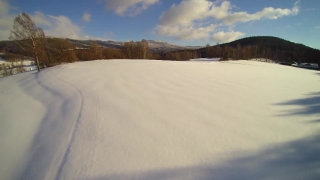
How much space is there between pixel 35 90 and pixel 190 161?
5894 millimetres

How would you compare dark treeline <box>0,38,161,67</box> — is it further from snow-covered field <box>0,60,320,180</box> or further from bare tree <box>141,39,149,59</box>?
snow-covered field <box>0,60,320,180</box>

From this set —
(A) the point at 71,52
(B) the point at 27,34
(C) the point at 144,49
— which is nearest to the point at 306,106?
(B) the point at 27,34

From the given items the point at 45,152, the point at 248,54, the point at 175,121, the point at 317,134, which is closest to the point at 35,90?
the point at 45,152

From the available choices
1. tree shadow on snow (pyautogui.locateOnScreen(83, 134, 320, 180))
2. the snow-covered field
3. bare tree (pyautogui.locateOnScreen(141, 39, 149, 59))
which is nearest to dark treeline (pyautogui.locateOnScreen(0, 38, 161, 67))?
bare tree (pyautogui.locateOnScreen(141, 39, 149, 59))

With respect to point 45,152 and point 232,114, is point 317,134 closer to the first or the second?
point 232,114

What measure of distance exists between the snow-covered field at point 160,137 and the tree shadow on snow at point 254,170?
1cm

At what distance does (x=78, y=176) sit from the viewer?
5.48ft

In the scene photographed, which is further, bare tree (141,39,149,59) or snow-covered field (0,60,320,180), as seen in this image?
bare tree (141,39,149,59)

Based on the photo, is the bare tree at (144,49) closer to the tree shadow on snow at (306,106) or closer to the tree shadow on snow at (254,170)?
the tree shadow on snow at (306,106)

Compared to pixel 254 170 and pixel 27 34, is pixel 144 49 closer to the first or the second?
pixel 27 34

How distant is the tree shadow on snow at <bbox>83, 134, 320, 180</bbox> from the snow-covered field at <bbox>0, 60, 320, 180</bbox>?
1 centimetres

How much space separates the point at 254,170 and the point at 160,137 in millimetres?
1316

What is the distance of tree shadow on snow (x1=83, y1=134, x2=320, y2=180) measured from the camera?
5.27 ft

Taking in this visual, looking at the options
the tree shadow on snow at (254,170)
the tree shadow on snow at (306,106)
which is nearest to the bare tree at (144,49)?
the tree shadow on snow at (306,106)
